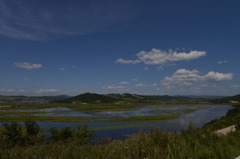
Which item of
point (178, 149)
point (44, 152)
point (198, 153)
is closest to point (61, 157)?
point (44, 152)

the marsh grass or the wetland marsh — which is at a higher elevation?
the marsh grass

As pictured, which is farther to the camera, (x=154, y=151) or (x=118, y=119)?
(x=118, y=119)

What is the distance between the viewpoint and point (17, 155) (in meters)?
5.23

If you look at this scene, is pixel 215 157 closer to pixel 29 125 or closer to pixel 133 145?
pixel 133 145

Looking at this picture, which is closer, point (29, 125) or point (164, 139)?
point (164, 139)

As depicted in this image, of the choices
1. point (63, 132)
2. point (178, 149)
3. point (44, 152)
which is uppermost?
point (178, 149)

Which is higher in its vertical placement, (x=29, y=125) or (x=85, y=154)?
(x=85, y=154)

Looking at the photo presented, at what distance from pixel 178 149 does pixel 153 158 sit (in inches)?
28.5

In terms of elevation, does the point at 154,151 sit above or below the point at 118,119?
above

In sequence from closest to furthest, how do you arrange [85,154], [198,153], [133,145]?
1. [198,153]
2. [85,154]
3. [133,145]

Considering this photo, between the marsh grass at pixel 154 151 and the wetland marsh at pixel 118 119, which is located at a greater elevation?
the marsh grass at pixel 154 151

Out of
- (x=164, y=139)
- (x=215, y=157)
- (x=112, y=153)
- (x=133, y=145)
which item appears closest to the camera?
(x=215, y=157)

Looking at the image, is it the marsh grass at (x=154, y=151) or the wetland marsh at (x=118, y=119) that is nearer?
the marsh grass at (x=154, y=151)

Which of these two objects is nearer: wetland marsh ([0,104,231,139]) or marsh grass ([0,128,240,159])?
marsh grass ([0,128,240,159])
